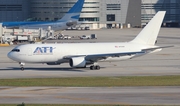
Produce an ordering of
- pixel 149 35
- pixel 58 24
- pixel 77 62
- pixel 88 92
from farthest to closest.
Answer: pixel 58 24 → pixel 149 35 → pixel 77 62 → pixel 88 92

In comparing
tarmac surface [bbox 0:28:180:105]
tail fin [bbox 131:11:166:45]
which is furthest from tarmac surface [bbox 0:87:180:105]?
tail fin [bbox 131:11:166:45]

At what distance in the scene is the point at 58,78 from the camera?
49.5 metres

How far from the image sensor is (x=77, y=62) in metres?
57.7

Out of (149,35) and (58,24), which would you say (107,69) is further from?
(58,24)

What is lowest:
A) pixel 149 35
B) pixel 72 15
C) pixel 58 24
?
pixel 58 24

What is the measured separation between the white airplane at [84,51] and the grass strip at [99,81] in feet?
30.0

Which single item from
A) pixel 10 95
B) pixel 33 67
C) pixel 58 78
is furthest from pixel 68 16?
pixel 10 95

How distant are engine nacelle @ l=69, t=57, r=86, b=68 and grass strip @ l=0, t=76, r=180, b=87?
27.7 feet

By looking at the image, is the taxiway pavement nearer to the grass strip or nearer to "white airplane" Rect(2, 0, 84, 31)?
the grass strip

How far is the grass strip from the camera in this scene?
43.6 metres

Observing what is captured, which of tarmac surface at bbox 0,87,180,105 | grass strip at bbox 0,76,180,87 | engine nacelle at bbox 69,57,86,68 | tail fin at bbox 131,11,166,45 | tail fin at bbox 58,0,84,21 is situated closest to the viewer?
tarmac surface at bbox 0,87,180,105

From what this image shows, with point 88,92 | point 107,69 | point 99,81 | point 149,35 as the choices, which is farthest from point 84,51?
point 88,92

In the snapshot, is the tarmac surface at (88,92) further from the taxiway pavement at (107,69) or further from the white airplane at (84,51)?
the white airplane at (84,51)

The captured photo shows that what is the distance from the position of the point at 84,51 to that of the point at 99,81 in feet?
43.8
